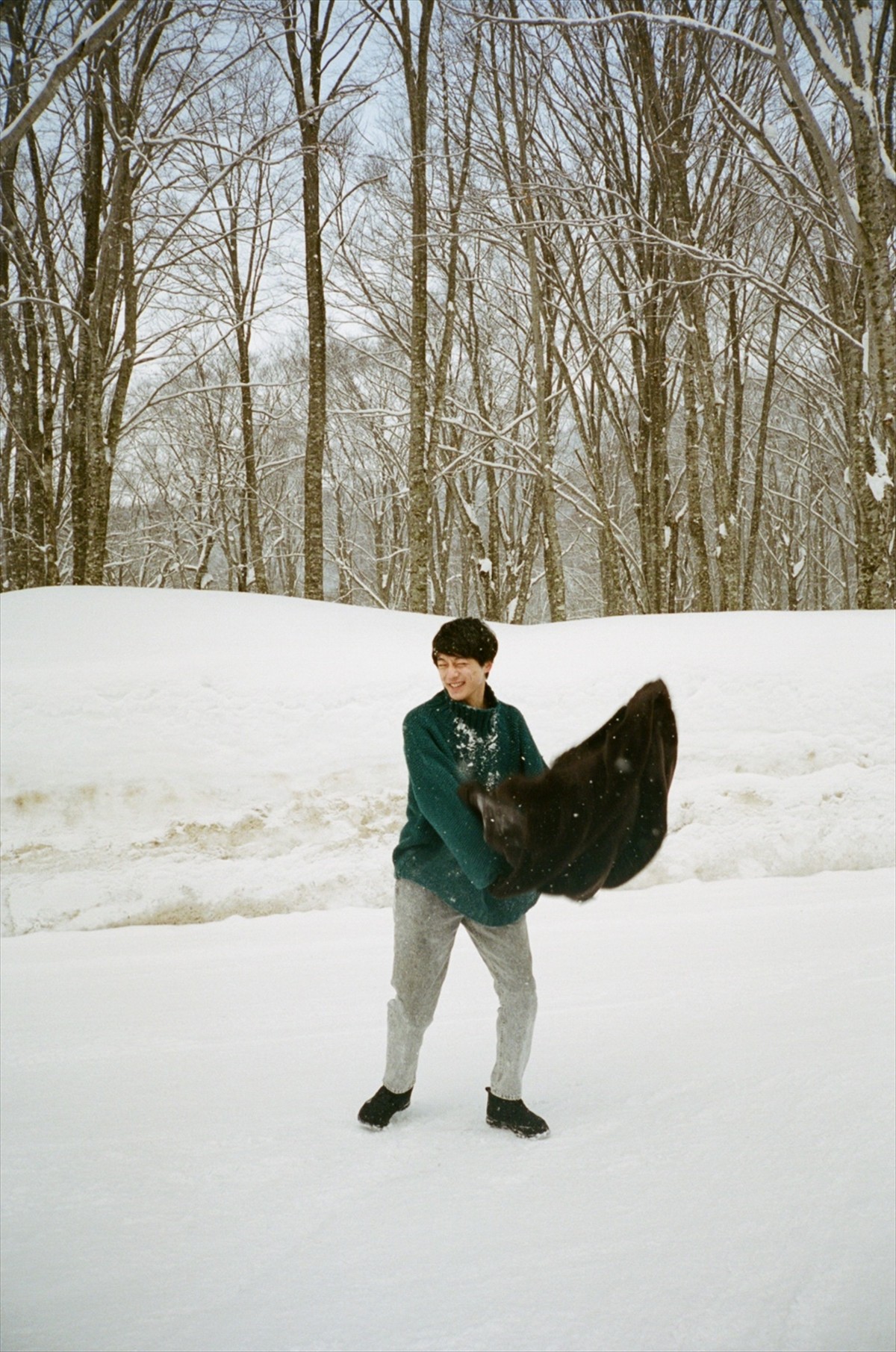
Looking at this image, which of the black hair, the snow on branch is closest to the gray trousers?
the black hair

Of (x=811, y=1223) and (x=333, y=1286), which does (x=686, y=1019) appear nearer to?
(x=811, y=1223)

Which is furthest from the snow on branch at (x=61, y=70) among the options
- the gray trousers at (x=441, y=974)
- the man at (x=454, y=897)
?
the gray trousers at (x=441, y=974)

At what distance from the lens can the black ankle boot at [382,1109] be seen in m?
3.49

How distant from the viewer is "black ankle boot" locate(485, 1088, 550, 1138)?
3385mm

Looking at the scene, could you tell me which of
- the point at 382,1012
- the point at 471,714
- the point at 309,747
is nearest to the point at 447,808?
the point at 471,714

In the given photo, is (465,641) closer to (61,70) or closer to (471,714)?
(471,714)

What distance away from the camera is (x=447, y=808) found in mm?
Answer: 2994

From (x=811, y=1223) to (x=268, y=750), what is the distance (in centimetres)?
591

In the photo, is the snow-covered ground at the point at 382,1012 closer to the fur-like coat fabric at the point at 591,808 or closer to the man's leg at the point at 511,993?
the man's leg at the point at 511,993

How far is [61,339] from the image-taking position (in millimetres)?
12859

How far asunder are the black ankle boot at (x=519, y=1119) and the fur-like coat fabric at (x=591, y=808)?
88cm

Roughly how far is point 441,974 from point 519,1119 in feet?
1.96

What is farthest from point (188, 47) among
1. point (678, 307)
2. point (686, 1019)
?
point (686, 1019)

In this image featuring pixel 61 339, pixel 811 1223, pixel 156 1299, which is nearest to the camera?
pixel 156 1299
